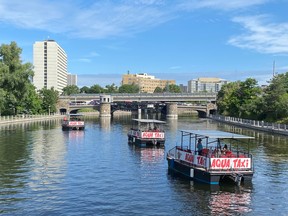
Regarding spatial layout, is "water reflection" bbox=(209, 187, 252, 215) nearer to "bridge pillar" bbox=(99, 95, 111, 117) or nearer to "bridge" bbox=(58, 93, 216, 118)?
"bridge" bbox=(58, 93, 216, 118)

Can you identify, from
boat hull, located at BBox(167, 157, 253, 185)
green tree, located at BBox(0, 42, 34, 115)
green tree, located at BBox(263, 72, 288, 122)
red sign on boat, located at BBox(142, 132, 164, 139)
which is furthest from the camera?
green tree, located at BBox(0, 42, 34, 115)

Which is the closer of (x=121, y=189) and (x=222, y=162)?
(x=121, y=189)

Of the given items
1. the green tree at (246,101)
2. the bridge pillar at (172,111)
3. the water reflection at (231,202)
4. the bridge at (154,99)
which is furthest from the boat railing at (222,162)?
the bridge pillar at (172,111)

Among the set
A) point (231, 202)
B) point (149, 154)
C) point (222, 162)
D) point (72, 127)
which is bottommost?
point (231, 202)

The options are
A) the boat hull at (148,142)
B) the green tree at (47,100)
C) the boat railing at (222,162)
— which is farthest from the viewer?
the green tree at (47,100)

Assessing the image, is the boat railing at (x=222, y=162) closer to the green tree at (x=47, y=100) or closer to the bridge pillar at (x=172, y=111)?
the green tree at (x=47, y=100)

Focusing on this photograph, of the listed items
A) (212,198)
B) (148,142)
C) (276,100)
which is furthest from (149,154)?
(276,100)

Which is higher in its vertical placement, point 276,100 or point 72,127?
point 276,100

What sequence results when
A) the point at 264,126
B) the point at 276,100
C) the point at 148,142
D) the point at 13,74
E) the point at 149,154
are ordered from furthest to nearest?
the point at 13,74, the point at 276,100, the point at 264,126, the point at 148,142, the point at 149,154

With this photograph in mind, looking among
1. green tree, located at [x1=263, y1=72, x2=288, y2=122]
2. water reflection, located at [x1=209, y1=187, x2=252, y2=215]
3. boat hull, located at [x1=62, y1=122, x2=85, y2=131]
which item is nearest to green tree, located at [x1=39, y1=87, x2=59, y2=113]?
boat hull, located at [x1=62, y1=122, x2=85, y2=131]

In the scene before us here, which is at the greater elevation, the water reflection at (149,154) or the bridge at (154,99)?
the bridge at (154,99)

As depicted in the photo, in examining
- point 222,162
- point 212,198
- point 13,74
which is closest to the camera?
point 212,198

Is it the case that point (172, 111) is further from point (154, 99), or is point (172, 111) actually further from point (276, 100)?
point (276, 100)

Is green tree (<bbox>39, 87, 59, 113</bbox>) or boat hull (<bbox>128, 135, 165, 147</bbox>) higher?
green tree (<bbox>39, 87, 59, 113</bbox>)
